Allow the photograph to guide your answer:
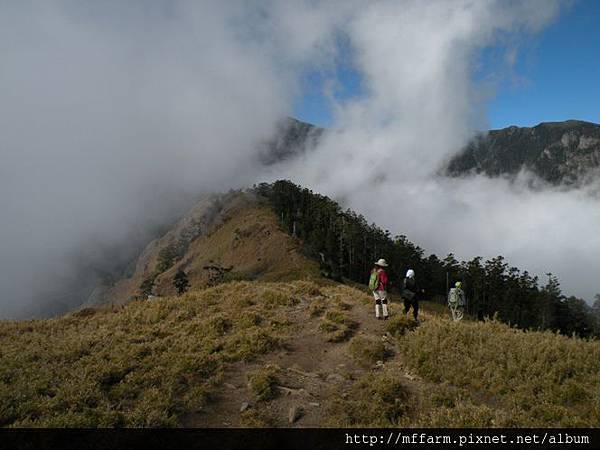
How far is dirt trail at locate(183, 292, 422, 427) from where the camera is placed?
1134 cm

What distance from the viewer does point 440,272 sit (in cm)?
13562

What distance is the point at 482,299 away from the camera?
390ft

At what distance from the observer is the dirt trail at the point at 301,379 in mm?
11344

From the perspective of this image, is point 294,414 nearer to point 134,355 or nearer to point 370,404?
point 370,404

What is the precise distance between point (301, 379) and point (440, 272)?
130185mm

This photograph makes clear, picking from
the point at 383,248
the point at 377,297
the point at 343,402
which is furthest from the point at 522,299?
the point at 343,402

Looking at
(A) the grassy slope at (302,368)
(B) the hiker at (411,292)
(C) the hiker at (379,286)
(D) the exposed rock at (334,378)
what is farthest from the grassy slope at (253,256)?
(D) the exposed rock at (334,378)

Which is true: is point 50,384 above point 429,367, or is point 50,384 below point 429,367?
below

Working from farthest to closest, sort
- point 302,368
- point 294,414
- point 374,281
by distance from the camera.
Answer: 1. point 374,281
2. point 302,368
3. point 294,414

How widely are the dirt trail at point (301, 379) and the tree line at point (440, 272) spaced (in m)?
92.3

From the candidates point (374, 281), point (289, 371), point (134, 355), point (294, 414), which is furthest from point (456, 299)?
point (134, 355)
